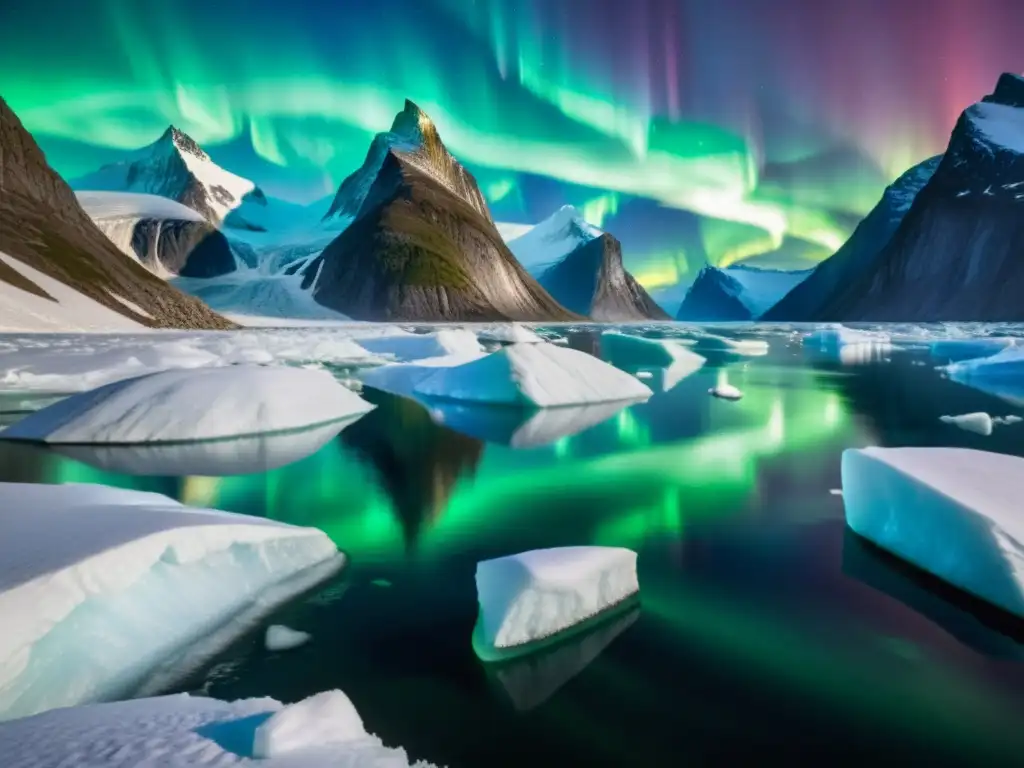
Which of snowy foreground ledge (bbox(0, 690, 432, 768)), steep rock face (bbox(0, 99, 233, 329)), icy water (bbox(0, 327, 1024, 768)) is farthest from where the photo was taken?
steep rock face (bbox(0, 99, 233, 329))

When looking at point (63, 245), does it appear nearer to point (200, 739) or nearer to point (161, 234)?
point (200, 739)

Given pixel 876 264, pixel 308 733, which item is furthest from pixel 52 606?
pixel 876 264

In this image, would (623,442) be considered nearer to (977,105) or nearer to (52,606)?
(52,606)

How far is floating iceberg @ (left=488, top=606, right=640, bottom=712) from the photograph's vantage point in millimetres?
4410

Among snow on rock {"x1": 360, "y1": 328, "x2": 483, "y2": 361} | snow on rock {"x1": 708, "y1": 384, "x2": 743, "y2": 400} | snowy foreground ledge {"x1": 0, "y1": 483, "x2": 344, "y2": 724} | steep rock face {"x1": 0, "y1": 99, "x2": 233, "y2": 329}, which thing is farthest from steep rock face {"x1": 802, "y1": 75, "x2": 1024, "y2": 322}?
snowy foreground ledge {"x1": 0, "y1": 483, "x2": 344, "y2": 724}

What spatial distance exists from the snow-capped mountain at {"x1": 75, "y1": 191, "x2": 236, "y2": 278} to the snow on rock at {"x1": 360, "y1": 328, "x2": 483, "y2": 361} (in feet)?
399

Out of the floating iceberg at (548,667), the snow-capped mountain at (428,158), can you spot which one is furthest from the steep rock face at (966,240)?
the floating iceberg at (548,667)

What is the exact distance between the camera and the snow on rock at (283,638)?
5.01m

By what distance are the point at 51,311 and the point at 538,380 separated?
50559mm

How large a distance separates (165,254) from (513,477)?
159 metres

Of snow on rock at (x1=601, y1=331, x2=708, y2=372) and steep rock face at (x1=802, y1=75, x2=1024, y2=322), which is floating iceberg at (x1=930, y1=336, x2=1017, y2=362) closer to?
snow on rock at (x1=601, y1=331, x2=708, y2=372)

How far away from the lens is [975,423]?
566 inches

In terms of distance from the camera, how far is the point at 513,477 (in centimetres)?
1076

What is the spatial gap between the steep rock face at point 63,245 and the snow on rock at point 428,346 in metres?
34.0
